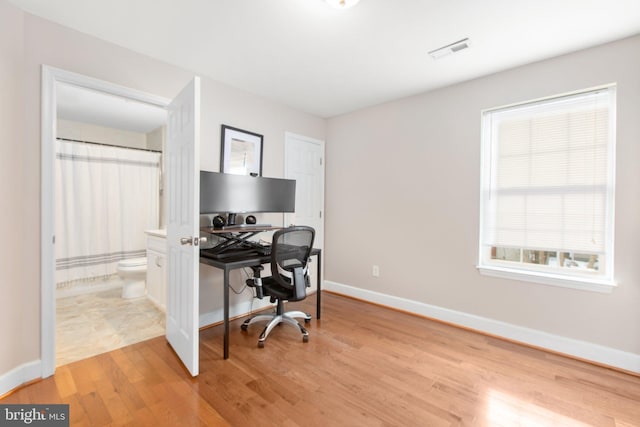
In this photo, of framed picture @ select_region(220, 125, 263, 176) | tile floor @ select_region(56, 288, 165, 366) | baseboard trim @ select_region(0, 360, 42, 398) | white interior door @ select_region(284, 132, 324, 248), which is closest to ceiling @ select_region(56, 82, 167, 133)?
framed picture @ select_region(220, 125, 263, 176)

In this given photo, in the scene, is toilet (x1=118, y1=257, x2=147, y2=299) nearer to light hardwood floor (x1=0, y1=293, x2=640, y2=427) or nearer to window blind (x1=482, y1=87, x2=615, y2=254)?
light hardwood floor (x1=0, y1=293, x2=640, y2=427)

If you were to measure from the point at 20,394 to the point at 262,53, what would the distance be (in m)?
2.80

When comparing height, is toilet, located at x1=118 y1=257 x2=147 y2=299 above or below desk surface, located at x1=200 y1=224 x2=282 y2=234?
below

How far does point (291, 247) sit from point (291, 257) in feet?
0.33

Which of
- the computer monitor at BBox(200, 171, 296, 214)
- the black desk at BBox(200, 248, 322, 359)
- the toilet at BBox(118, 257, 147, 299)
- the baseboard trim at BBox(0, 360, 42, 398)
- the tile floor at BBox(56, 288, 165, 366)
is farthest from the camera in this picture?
the toilet at BBox(118, 257, 147, 299)

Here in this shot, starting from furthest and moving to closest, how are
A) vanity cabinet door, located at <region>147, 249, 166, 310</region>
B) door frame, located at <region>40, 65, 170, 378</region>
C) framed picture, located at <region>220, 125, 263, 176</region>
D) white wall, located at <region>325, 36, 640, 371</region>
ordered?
Result: vanity cabinet door, located at <region>147, 249, 166, 310</region>, framed picture, located at <region>220, 125, 263, 176</region>, white wall, located at <region>325, 36, 640, 371</region>, door frame, located at <region>40, 65, 170, 378</region>

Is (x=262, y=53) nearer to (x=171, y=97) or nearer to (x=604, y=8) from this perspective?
(x=171, y=97)

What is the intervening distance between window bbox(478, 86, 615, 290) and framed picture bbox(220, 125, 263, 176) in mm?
2295

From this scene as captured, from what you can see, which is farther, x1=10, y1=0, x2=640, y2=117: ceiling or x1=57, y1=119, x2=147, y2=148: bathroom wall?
x1=57, y1=119, x2=147, y2=148: bathroom wall

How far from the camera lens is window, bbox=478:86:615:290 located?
2.24 m

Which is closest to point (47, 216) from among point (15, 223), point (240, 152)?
point (15, 223)

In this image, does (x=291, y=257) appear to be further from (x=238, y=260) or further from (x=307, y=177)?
(x=307, y=177)

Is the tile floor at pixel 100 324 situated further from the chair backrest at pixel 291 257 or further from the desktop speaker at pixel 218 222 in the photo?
the chair backrest at pixel 291 257

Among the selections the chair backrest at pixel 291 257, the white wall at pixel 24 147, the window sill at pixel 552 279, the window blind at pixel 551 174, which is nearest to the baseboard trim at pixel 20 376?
the white wall at pixel 24 147
